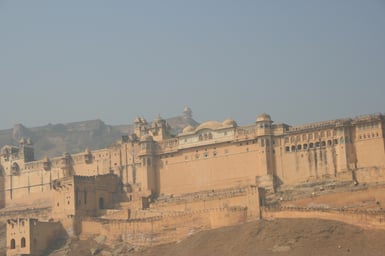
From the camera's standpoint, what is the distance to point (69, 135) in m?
182

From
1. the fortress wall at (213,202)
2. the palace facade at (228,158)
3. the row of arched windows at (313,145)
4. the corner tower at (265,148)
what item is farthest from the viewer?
the corner tower at (265,148)

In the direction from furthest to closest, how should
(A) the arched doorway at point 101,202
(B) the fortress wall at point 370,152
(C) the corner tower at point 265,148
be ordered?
(A) the arched doorway at point 101,202
(C) the corner tower at point 265,148
(B) the fortress wall at point 370,152

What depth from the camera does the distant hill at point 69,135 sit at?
560 ft

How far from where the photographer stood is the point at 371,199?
214 feet

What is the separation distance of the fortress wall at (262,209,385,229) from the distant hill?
9904 cm

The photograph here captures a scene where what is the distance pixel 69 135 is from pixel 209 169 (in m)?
104

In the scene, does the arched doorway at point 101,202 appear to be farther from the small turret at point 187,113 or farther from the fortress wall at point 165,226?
the small turret at point 187,113

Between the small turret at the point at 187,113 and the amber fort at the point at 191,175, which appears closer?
the amber fort at the point at 191,175

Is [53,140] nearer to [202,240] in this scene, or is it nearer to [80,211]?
[80,211]

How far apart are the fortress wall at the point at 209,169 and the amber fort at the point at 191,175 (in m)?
0.10

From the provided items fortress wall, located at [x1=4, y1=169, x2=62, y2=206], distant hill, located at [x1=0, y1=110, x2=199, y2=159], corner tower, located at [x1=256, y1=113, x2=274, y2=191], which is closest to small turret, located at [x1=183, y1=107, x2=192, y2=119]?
distant hill, located at [x1=0, y1=110, x2=199, y2=159]

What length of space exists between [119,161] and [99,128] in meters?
90.5

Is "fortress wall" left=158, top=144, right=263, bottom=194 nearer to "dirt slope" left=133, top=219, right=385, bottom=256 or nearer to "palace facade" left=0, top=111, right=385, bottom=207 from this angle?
"palace facade" left=0, top=111, right=385, bottom=207

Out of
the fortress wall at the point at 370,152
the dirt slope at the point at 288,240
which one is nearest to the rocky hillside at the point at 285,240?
the dirt slope at the point at 288,240
